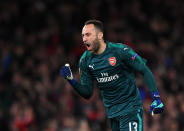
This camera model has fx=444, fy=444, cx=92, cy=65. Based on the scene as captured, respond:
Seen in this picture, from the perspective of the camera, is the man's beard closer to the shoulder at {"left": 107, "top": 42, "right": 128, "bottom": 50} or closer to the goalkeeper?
the goalkeeper

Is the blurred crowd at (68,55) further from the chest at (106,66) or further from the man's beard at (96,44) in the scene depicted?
the man's beard at (96,44)

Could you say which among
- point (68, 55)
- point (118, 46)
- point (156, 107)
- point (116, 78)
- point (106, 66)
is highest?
point (68, 55)

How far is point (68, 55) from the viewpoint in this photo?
39.9ft

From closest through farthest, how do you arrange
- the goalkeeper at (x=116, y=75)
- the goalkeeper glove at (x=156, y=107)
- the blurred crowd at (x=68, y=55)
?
the goalkeeper glove at (x=156, y=107) → the goalkeeper at (x=116, y=75) → the blurred crowd at (x=68, y=55)

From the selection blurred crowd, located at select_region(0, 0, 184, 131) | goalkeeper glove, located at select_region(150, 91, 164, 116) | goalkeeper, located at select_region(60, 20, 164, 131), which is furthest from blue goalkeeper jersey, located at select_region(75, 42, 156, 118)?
blurred crowd, located at select_region(0, 0, 184, 131)

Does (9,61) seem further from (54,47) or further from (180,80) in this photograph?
(180,80)

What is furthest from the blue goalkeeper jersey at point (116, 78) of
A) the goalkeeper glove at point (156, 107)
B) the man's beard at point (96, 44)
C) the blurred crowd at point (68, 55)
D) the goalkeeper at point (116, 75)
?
the blurred crowd at point (68, 55)

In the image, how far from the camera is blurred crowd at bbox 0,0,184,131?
403 inches

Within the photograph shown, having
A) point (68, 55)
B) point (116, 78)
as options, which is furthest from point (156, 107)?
point (68, 55)

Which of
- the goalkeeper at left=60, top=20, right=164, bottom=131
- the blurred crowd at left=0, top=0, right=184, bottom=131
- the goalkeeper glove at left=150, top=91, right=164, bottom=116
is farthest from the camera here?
the blurred crowd at left=0, top=0, right=184, bottom=131

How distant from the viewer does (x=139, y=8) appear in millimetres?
14203

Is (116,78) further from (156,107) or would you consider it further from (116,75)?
(156,107)

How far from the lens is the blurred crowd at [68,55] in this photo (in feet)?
33.6

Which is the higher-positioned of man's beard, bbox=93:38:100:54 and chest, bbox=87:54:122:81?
man's beard, bbox=93:38:100:54
